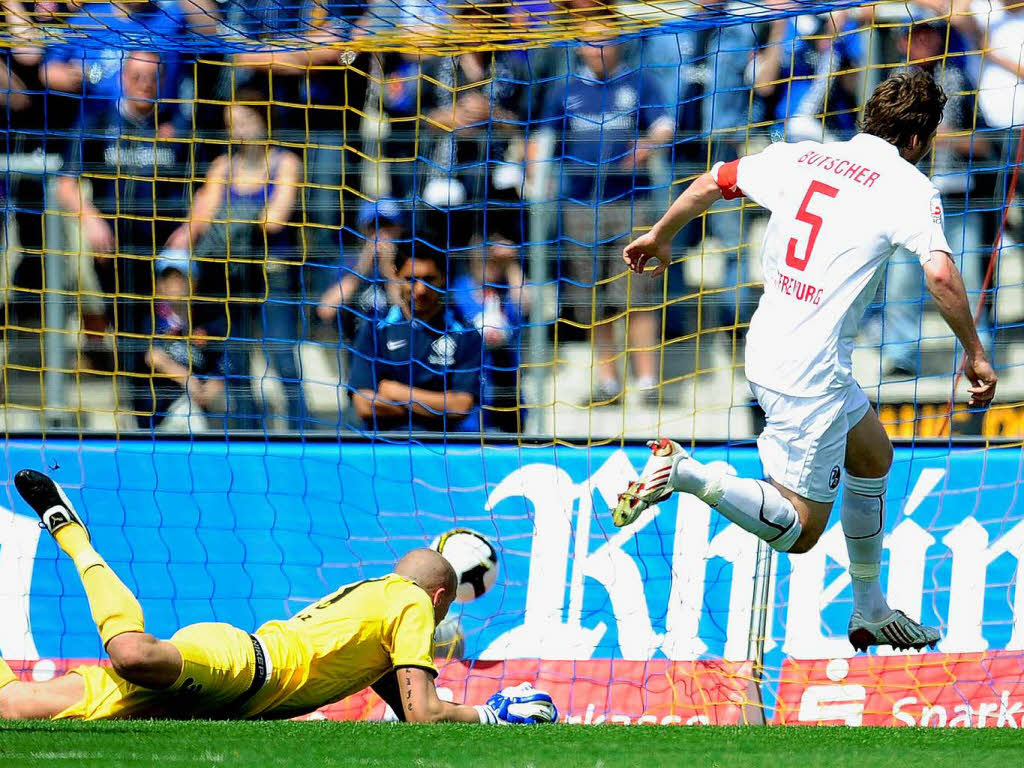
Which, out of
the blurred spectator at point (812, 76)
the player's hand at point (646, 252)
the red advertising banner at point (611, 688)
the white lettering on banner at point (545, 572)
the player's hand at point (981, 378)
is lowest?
the red advertising banner at point (611, 688)

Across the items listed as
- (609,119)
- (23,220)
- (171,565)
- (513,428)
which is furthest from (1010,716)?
(23,220)

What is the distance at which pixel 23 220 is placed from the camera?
285 inches

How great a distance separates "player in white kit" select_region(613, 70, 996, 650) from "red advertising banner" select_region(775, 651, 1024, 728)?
5.03 ft

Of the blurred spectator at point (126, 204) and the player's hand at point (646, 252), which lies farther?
the blurred spectator at point (126, 204)

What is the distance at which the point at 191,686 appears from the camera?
4.70 meters

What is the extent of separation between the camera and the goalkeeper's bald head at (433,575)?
5.07 m

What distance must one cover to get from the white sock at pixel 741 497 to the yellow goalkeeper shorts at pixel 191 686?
1.61 meters

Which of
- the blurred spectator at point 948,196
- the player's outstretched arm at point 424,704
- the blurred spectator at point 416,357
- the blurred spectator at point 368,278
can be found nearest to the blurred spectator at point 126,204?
the blurred spectator at point 368,278

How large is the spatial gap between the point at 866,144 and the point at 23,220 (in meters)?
4.54

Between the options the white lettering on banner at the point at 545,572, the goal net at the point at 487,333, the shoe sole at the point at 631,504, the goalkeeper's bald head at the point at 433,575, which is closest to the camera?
the shoe sole at the point at 631,504

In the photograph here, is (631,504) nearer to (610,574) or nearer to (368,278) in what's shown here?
(610,574)

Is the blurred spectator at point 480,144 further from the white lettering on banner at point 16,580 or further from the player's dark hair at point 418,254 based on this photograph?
the white lettering on banner at point 16,580

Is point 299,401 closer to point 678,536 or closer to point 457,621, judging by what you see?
point 457,621

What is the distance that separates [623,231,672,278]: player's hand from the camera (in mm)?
4875
